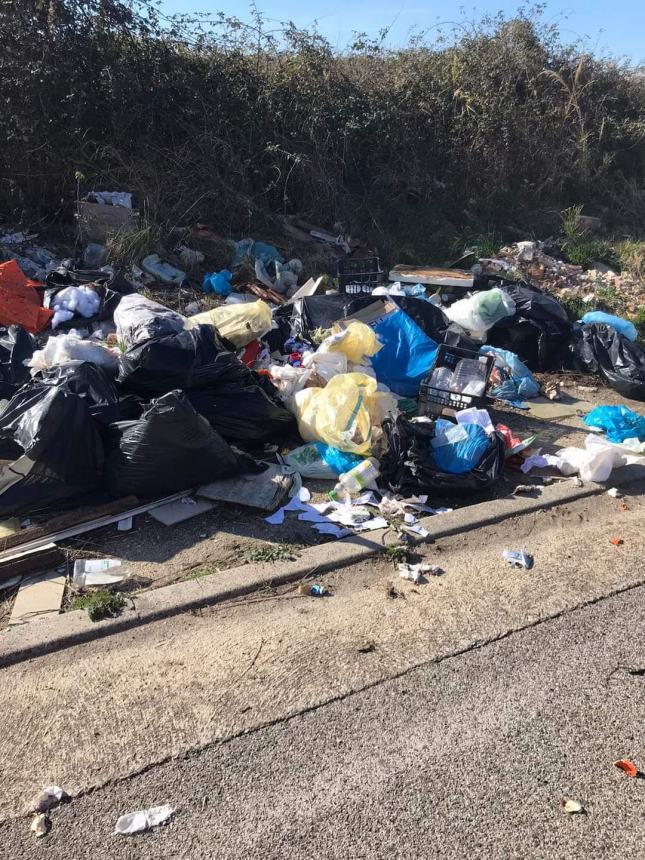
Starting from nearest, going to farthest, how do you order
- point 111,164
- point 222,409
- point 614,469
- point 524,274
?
point 222,409
point 614,469
point 111,164
point 524,274

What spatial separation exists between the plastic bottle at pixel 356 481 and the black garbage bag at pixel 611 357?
3.16 m

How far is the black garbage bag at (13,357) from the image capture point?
4.34 metres

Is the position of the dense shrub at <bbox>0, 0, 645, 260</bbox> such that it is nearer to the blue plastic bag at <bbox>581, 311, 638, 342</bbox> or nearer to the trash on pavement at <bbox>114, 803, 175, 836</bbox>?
the blue plastic bag at <bbox>581, 311, 638, 342</bbox>

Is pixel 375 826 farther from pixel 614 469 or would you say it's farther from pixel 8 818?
pixel 614 469

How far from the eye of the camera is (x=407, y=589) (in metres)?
3.13

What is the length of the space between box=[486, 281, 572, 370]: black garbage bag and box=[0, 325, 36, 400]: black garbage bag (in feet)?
13.7

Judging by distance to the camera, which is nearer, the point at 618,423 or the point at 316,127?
the point at 618,423

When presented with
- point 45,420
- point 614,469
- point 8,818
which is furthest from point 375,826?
point 614,469

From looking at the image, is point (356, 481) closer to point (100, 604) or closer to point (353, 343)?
point (353, 343)

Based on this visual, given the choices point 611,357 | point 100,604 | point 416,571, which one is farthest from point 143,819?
point 611,357

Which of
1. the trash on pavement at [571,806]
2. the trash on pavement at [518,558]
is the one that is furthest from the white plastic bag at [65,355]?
the trash on pavement at [571,806]

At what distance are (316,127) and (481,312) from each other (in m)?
4.34

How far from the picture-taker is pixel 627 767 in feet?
7.20

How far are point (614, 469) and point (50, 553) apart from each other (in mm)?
3546
